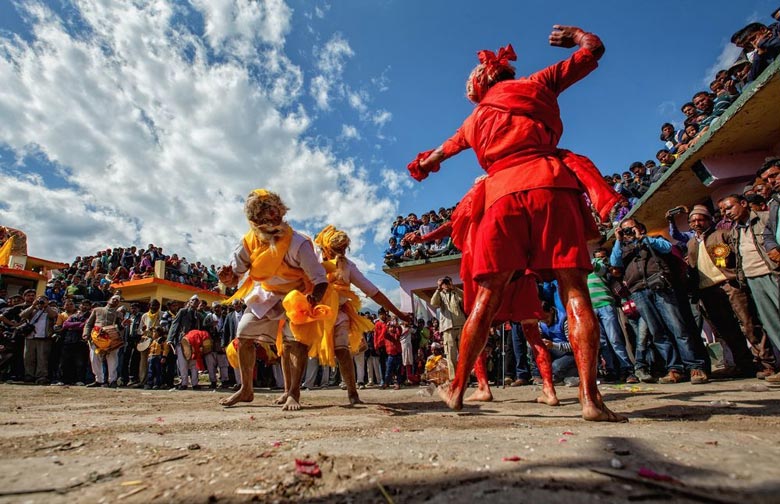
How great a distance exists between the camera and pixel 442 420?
239 cm

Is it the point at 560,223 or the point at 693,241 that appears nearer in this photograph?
the point at 560,223

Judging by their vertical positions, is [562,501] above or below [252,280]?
below

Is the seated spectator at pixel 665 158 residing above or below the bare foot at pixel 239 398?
above

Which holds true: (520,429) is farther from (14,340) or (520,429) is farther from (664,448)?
(14,340)

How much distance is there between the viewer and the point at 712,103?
296 inches

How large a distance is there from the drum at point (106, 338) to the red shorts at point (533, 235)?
946 centimetres

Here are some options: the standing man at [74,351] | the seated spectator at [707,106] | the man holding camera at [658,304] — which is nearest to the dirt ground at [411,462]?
the man holding camera at [658,304]

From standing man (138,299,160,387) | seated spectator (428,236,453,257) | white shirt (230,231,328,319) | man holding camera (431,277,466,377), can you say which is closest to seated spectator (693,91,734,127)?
man holding camera (431,277,466,377)

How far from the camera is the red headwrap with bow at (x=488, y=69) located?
2.99 meters

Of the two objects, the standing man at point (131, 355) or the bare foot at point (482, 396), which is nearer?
the bare foot at point (482, 396)

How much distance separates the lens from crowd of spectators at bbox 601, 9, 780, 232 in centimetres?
543

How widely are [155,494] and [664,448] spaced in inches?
61.2

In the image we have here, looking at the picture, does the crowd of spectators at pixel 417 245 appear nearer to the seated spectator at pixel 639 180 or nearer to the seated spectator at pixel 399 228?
the seated spectator at pixel 399 228

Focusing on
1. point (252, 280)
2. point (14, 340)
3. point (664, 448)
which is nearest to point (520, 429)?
point (664, 448)
